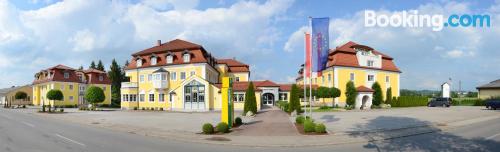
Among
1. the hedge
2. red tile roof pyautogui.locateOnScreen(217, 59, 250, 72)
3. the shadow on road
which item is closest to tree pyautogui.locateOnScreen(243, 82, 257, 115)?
the shadow on road

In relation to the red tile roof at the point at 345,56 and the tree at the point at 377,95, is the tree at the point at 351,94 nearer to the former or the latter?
the red tile roof at the point at 345,56

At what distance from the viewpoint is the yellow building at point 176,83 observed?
4562 centimetres

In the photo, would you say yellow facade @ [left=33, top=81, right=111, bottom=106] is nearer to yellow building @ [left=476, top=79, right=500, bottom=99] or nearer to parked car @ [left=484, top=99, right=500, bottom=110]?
parked car @ [left=484, top=99, right=500, bottom=110]

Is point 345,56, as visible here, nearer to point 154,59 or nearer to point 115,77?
point 154,59

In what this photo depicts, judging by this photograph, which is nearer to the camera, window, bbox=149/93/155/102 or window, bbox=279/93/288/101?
window, bbox=149/93/155/102

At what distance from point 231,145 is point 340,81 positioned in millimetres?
39021

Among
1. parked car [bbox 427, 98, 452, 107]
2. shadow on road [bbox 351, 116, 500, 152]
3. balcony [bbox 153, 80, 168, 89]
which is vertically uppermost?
balcony [bbox 153, 80, 168, 89]

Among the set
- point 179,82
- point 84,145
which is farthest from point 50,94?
point 84,145

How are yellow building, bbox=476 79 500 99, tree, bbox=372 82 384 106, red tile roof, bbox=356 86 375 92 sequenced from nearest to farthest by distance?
red tile roof, bbox=356 86 375 92 < tree, bbox=372 82 384 106 < yellow building, bbox=476 79 500 99

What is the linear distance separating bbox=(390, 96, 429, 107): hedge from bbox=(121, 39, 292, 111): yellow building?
1787 centimetres

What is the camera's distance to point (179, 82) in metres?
49.9

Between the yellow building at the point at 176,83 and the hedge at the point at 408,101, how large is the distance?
1787 centimetres

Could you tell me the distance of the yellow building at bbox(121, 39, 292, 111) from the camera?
45625 millimetres

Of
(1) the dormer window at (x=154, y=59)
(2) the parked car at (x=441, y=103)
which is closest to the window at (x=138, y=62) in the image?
(1) the dormer window at (x=154, y=59)
